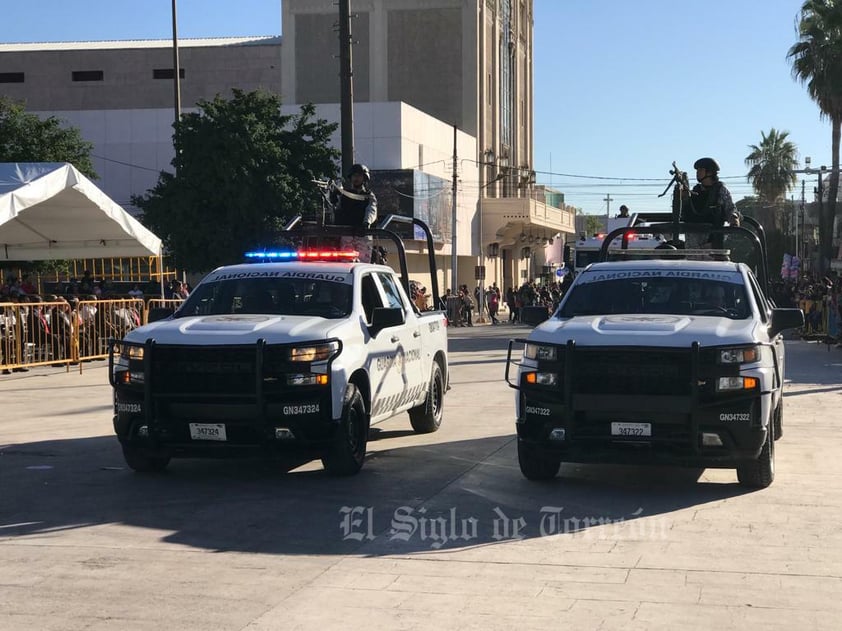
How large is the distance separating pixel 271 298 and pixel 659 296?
352 cm

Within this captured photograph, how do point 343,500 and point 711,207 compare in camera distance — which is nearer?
point 343,500

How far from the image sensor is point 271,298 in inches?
444

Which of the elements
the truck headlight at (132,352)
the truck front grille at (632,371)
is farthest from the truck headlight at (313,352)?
the truck front grille at (632,371)

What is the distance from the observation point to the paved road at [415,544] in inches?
253

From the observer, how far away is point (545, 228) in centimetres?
7769

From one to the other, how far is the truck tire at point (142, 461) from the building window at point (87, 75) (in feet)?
215

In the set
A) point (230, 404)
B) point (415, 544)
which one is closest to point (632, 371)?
point (415, 544)

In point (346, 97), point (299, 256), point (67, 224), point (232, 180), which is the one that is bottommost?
point (299, 256)

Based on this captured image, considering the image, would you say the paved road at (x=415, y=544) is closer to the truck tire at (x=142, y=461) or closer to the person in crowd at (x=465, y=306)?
the truck tire at (x=142, y=461)

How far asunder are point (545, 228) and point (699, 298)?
67334 mm

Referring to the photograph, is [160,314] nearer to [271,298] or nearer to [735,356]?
[271,298]

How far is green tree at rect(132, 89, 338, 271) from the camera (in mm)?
40781

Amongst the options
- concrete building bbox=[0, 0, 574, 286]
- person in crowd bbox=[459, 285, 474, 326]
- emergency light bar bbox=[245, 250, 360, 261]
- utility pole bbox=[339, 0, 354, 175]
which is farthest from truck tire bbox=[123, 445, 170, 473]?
concrete building bbox=[0, 0, 574, 286]

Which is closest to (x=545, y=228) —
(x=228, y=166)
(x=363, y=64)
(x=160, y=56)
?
Answer: (x=363, y=64)
